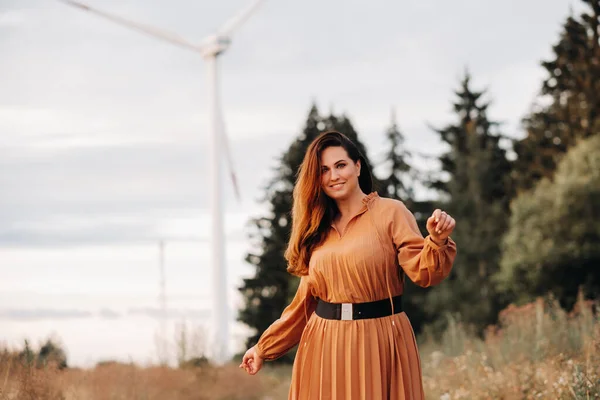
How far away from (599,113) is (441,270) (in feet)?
91.2

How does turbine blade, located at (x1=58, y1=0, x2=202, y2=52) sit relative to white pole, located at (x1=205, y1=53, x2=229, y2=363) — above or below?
above

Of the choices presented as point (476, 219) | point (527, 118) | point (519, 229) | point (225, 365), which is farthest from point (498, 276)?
point (225, 365)

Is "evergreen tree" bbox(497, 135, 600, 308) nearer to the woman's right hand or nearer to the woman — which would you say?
the woman's right hand

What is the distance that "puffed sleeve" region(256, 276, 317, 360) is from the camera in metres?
4.79


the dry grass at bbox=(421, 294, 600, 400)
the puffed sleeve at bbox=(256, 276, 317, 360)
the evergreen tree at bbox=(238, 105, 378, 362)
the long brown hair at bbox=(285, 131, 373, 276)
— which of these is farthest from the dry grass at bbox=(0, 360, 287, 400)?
the evergreen tree at bbox=(238, 105, 378, 362)

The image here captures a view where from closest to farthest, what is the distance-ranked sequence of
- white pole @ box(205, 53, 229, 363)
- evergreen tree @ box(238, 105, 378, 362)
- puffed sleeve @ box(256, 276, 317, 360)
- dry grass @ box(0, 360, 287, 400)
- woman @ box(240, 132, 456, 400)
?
woman @ box(240, 132, 456, 400) → puffed sleeve @ box(256, 276, 317, 360) → dry grass @ box(0, 360, 287, 400) → white pole @ box(205, 53, 229, 363) → evergreen tree @ box(238, 105, 378, 362)

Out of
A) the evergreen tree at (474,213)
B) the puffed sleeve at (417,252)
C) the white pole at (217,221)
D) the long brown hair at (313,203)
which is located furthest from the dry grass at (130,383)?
the evergreen tree at (474,213)

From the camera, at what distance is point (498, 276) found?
27.2 meters

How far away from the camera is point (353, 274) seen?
441 centimetres

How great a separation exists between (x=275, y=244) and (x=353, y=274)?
21970 mm

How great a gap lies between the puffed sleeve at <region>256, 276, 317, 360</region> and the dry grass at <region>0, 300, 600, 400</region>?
7.77 ft

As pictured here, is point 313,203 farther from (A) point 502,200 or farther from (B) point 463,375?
(A) point 502,200

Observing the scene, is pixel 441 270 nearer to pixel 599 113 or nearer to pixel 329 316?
pixel 329 316

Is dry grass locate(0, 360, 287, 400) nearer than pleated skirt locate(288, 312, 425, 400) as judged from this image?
No
